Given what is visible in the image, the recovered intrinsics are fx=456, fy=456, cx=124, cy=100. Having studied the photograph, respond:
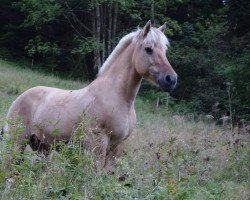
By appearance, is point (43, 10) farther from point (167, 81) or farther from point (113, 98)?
point (167, 81)

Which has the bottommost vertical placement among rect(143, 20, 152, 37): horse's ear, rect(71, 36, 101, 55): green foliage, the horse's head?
rect(71, 36, 101, 55): green foliage

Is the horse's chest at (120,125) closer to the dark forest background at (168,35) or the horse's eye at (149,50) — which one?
the horse's eye at (149,50)

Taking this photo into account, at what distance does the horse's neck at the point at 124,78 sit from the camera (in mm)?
5426

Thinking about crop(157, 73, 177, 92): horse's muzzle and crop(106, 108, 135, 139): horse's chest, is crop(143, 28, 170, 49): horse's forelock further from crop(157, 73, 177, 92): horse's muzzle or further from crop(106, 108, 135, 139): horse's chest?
crop(106, 108, 135, 139): horse's chest

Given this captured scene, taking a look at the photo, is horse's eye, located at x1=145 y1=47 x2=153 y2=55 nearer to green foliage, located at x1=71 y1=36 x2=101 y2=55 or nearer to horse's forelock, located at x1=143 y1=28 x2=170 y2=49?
horse's forelock, located at x1=143 y1=28 x2=170 y2=49

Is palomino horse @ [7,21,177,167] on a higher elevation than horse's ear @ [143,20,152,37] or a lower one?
lower

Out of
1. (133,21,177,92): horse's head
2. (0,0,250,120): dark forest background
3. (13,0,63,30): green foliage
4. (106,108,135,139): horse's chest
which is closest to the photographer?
(106,108,135,139): horse's chest

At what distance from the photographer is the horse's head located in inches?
210

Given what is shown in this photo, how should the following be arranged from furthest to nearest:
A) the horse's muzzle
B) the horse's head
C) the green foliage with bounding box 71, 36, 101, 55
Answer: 1. the green foliage with bounding box 71, 36, 101, 55
2. the horse's head
3. the horse's muzzle

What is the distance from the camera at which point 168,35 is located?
23.9 metres

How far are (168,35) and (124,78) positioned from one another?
61.7 feet

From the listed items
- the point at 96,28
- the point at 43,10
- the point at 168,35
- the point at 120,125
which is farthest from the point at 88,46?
the point at 120,125

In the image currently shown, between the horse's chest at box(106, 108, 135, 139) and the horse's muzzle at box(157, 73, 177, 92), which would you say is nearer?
the horse's chest at box(106, 108, 135, 139)

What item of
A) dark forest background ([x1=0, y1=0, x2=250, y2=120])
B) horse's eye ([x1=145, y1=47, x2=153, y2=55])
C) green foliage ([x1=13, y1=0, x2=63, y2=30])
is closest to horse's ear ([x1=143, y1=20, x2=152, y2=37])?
horse's eye ([x1=145, y1=47, x2=153, y2=55])
